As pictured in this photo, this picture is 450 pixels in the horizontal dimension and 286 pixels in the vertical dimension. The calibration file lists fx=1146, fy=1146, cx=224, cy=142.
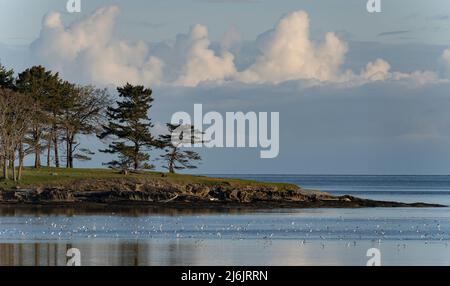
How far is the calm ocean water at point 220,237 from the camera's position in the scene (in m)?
47.2

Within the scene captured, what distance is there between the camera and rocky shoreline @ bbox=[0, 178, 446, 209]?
9231cm

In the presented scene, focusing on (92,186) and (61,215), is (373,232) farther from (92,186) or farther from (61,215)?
(92,186)

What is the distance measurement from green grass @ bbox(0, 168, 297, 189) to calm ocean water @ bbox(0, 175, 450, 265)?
9.77m

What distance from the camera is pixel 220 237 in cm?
5947

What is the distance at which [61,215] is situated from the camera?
79375 mm

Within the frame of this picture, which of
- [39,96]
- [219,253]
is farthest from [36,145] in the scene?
[219,253]

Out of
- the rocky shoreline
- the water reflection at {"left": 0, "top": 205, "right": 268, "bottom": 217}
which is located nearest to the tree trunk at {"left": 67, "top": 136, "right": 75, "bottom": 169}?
the rocky shoreline

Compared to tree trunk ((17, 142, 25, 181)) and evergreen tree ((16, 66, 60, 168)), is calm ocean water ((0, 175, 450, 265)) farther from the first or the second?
evergreen tree ((16, 66, 60, 168))

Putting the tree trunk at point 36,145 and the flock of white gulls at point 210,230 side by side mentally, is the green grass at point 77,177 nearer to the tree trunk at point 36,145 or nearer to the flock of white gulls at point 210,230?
the tree trunk at point 36,145

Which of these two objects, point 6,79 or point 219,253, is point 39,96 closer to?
point 6,79

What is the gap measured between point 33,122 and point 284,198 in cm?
2352

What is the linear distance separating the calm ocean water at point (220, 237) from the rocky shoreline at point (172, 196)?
715 centimetres
